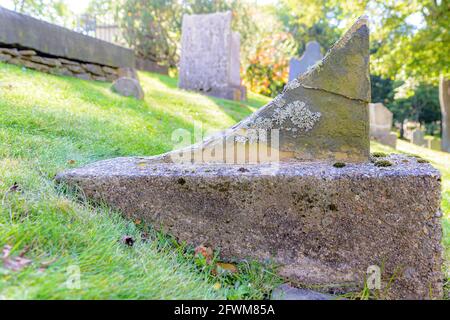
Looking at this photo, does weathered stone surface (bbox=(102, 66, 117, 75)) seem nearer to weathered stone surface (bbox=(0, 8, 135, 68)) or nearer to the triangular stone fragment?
weathered stone surface (bbox=(0, 8, 135, 68))

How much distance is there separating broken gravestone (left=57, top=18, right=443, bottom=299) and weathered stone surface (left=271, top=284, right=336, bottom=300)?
65 mm

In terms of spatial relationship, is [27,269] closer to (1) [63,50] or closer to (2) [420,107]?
(1) [63,50]

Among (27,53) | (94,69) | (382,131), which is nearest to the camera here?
(27,53)

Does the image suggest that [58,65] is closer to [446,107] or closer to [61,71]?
[61,71]

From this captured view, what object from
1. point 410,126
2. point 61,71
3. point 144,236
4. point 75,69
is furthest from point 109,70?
point 410,126

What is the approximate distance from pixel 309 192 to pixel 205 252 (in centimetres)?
63

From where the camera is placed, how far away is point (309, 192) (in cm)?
198

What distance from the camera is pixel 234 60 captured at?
10125mm

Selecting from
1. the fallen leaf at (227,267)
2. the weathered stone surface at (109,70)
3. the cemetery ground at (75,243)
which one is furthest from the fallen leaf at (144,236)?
the weathered stone surface at (109,70)

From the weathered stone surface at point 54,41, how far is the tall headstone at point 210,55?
251 cm

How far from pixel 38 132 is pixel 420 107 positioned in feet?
85.3

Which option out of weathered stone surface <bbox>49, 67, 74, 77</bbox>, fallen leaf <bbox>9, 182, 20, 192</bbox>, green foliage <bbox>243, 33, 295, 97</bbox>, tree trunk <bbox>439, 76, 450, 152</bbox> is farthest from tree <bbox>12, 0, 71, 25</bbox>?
fallen leaf <bbox>9, 182, 20, 192</bbox>

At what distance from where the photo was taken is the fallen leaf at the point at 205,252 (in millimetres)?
2031
